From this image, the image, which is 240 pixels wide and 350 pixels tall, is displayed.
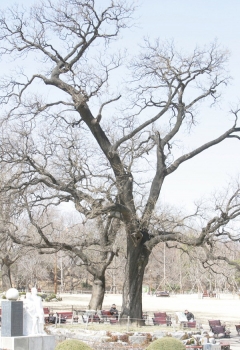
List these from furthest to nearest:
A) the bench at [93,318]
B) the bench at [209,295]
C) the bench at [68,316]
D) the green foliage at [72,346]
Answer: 1. the bench at [209,295]
2. the bench at [68,316]
3. the bench at [93,318]
4. the green foliage at [72,346]

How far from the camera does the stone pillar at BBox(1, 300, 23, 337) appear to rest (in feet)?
59.1

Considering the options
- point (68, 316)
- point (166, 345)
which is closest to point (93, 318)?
point (68, 316)

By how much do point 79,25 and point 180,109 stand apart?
637cm

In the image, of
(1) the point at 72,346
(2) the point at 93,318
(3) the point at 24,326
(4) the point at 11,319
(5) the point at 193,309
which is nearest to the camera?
(1) the point at 72,346

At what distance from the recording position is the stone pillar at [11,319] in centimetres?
1802

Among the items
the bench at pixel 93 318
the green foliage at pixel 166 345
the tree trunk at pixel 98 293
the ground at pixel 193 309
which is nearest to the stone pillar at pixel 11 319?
the ground at pixel 193 309

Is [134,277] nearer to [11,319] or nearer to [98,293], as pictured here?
[98,293]

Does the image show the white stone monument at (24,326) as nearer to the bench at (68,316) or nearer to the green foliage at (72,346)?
the green foliage at (72,346)

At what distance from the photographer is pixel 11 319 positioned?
18.0 m

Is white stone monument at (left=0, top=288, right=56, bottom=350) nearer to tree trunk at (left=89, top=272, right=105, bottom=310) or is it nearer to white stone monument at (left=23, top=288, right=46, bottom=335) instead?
white stone monument at (left=23, top=288, right=46, bottom=335)

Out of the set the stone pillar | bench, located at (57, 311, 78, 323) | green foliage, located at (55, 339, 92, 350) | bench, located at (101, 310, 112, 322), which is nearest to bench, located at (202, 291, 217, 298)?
bench, located at (101, 310, 112, 322)

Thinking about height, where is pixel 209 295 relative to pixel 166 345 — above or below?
above

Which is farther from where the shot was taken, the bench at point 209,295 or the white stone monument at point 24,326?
the bench at point 209,295

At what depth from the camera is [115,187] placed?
27953 millimetres
